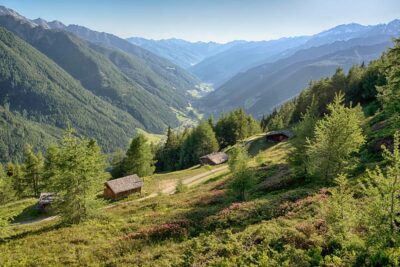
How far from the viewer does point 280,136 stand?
9581cm

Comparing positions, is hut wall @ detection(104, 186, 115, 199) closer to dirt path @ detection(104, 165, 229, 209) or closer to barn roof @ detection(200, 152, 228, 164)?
dirt path @ detection(104, 165, 229, 209)

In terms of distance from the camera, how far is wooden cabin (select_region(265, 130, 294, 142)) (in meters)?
94.1

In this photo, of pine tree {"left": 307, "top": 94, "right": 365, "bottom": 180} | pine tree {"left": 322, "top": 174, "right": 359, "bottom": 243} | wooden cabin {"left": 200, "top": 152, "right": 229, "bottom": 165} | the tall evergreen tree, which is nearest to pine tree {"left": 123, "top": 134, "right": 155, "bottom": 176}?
wooden cabin {"left": 200, "top": 152, "right": 229, "bottom": 165}

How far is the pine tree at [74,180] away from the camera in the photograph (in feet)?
112

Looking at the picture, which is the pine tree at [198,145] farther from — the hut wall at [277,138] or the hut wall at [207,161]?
the hut wall at [277,138]

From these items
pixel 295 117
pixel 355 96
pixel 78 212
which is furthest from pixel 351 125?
pixel 295 117

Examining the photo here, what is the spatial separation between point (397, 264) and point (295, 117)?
108884mm

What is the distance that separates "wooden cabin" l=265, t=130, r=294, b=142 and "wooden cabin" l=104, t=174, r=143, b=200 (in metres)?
48.3

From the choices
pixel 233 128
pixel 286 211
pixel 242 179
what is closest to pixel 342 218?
pixel 286 211

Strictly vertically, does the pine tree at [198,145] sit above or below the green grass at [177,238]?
below

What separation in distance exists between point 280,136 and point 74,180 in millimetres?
73460

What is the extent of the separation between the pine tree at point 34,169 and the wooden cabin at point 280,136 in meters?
67.2

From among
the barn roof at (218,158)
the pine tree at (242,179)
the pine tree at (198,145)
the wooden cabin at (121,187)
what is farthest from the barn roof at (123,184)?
the pine tree at (198,145)

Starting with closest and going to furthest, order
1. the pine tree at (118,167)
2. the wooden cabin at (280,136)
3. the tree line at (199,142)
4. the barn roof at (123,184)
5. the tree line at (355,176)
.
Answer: the tree line at (355,176) → the barn roof at (123,184) → the pine tree at (118,167) → the wooden cabin at (280,136) → the tree line at (199,142)
